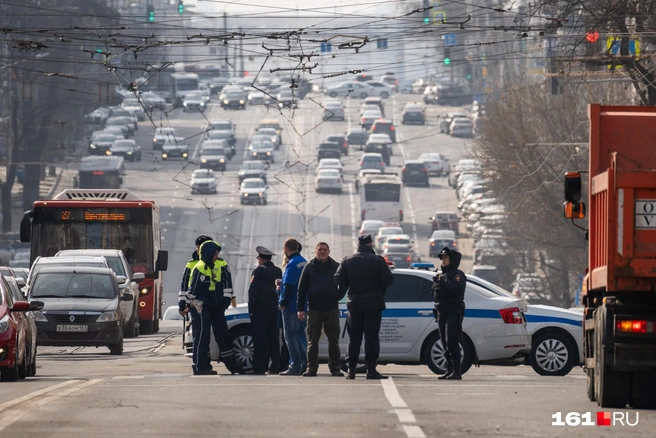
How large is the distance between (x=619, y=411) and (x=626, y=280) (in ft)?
3.94

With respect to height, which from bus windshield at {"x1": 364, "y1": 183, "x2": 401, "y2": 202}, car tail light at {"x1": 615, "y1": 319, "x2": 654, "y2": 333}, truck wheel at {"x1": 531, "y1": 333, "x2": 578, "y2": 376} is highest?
bus windshield at {"x1": 364, "y1": 183, "x2": 401, "y2": 202}

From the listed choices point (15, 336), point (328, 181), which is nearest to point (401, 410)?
point (15, 336)

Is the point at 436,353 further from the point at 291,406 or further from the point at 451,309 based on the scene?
the point at 291,406

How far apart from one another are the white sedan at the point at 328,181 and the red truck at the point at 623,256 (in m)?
73.4

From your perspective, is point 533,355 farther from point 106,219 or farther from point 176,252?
point 176,252

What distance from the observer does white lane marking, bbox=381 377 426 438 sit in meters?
10.5

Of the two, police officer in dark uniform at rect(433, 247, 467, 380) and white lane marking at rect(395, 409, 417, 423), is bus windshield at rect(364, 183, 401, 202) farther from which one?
white lane marking at rect(395, 409, 417, 423)

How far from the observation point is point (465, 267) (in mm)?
73312

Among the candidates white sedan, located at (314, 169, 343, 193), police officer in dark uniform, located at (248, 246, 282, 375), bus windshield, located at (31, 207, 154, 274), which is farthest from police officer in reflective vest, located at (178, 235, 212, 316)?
white sedan, located at (314, 169, 343, 193)

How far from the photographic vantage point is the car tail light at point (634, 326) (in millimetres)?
12391

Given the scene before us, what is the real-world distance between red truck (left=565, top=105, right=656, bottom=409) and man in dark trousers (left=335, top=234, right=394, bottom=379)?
136 inches

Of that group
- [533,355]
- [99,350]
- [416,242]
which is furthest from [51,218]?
[416,242]

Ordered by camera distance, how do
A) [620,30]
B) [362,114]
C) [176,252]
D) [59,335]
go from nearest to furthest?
1. [59,335]
2. [620,30]
3. [176,252]
4. [362,114]

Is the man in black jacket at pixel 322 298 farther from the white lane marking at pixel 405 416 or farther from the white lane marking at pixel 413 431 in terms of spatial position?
the white lane marking at pixel 413 431
